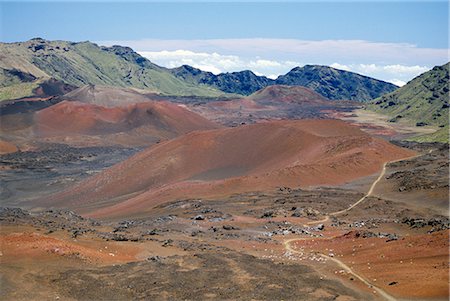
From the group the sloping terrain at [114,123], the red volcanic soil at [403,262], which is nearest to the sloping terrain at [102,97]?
the sloping terrain at [114,123]

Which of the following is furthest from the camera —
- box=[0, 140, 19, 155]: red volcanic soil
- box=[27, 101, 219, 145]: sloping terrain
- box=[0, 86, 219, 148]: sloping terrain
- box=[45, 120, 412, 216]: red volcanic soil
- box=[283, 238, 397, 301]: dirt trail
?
box=[27, 101, 219, 145]: sloping terrain

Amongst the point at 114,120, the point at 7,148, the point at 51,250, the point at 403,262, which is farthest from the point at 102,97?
the point at 403,262

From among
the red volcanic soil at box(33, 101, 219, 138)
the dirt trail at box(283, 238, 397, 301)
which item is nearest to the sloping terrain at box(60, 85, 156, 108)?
the red volcanic soil at box(33, 101, 219, 138)

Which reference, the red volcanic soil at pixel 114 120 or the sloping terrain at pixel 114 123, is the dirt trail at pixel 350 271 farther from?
the red volcanic soil at pixel 114 120

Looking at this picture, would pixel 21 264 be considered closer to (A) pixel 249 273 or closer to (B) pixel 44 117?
(A) pixel 249 273

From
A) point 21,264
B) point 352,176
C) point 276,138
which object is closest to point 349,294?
point 21,264

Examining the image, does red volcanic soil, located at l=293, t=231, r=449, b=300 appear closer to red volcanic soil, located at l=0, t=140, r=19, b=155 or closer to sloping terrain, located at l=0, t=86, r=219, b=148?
red volcanic soil, located at l=0, t=140, r=19, b=155
